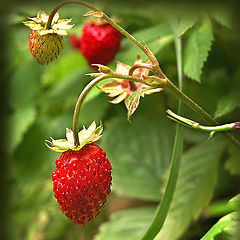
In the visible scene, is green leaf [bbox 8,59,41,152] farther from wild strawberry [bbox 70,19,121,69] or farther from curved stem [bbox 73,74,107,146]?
curved stem [bbox 73,74,107,146]

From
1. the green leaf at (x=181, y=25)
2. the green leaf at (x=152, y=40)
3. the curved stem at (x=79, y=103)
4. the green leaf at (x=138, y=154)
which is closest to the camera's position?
the curved stem at (x=79, y=103)

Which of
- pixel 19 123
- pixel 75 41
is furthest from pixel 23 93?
pixel 75 41

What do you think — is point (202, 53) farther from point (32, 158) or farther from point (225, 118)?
point (32, 158)

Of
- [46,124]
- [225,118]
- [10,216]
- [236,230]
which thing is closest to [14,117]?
[46,124]

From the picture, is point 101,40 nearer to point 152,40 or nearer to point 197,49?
point 152,40

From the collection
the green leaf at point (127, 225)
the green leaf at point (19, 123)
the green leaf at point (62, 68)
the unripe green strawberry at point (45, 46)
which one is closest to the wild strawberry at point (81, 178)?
the unripe green strawberry at point (45, 46)

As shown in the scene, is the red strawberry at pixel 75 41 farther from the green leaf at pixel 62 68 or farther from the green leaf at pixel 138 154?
the green leaf at pixel 138 154

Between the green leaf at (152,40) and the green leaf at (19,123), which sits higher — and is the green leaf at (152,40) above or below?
above

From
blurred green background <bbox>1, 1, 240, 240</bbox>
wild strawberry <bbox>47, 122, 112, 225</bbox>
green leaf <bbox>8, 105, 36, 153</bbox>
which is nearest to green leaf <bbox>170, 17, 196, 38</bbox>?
blurred green background <bbox>1, 1, 240, 240</bbox>
